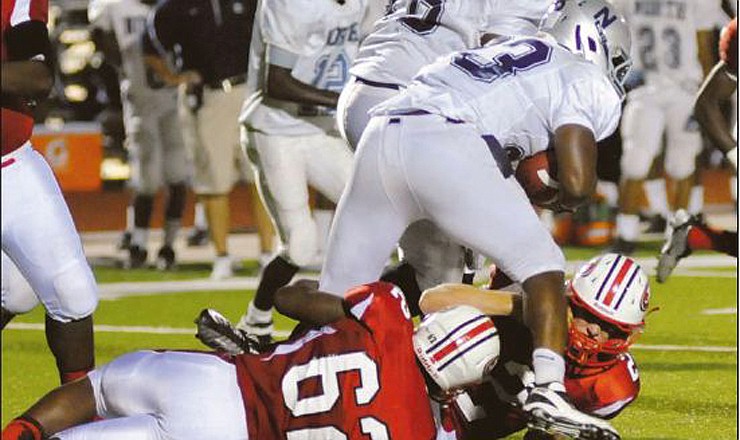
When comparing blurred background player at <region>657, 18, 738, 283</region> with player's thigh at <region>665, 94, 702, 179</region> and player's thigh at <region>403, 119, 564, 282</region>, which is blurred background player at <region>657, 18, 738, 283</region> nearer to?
player's thigh at <region>403, 119, 564, 282</region>

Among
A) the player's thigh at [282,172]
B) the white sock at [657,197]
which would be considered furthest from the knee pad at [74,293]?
the white sock at [657,197]

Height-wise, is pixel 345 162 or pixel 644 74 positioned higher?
pixel 345 162

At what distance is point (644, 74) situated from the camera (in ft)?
37.3

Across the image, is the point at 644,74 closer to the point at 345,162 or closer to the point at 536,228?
the point at 345,162

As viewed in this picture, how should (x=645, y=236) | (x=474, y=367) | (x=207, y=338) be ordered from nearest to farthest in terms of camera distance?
(x=474, y=367)
(x=207, y=338)
(x=645, y=236)

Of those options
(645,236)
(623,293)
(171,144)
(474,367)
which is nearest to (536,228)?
(623,293)

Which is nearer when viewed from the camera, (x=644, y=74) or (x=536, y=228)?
(x=536, y=228)

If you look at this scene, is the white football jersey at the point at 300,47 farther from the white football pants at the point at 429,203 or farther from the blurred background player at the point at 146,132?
the blurred background player at the point at 146,132

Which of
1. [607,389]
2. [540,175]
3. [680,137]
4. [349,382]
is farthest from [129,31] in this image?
[349,382]

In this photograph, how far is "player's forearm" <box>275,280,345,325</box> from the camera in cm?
464

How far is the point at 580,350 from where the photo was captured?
188 inches

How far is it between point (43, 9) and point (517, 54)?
52.8 inches

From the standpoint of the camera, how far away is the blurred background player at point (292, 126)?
24.4 feet

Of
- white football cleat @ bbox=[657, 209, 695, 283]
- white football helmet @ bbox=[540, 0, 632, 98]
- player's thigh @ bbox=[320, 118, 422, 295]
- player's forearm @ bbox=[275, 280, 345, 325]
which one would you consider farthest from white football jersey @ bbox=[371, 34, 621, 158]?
white football cleat @ bbox=[657, 209, 695, 283]
